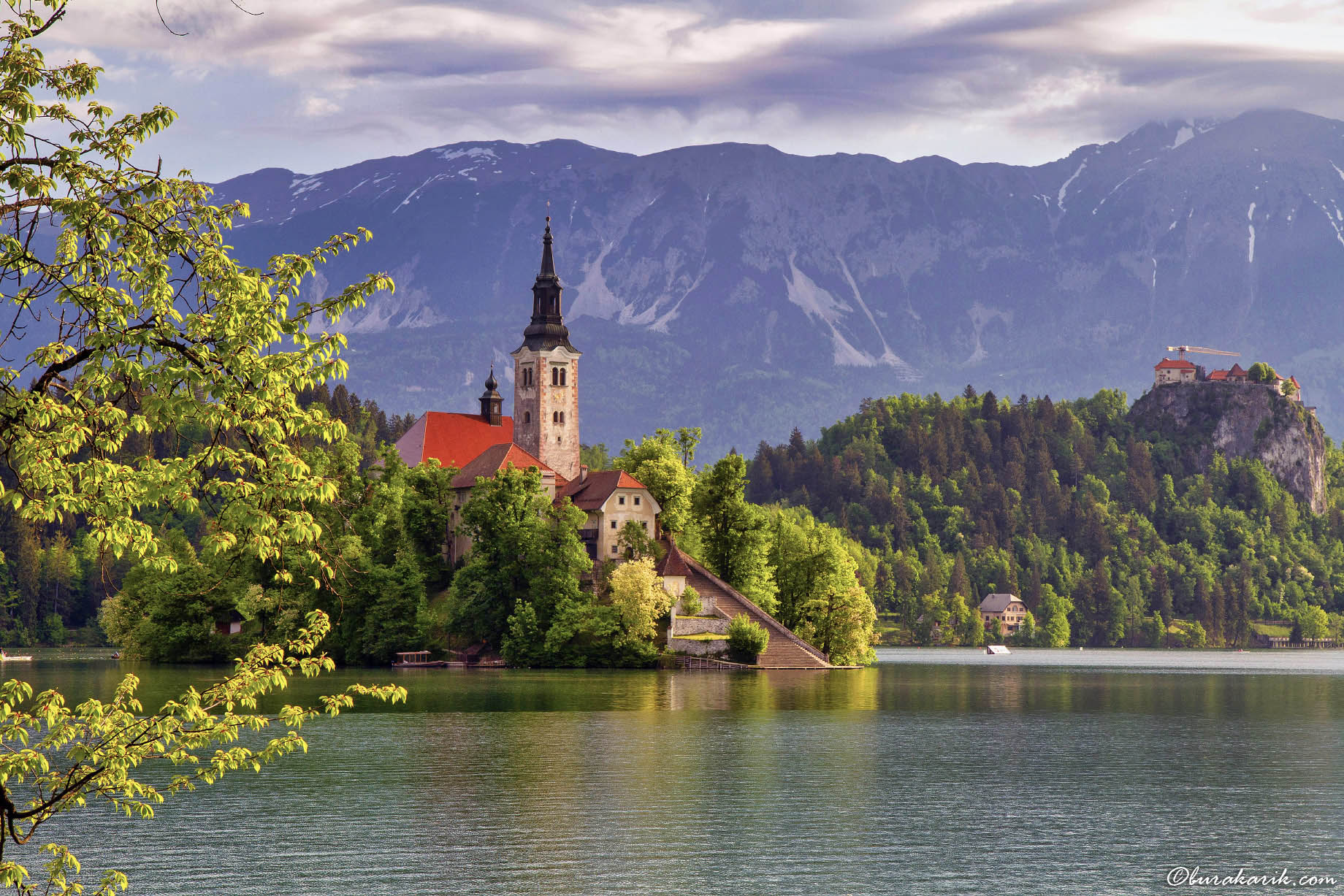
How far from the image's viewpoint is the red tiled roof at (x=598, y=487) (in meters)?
139

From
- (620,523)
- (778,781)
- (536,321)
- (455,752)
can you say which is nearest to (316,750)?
(455,752)

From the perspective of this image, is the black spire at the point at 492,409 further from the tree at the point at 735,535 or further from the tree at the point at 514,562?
the tree at the point at 735,535

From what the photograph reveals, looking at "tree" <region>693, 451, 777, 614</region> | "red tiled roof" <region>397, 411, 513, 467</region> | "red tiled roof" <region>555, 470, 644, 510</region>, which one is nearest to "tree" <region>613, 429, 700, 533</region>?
"red tiled roof" <region>555, 470, 644, 510</region>

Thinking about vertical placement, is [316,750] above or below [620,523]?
below

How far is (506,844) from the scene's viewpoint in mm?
43719

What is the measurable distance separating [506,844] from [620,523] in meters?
95.8

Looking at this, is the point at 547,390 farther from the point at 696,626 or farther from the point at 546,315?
the point at 696,626

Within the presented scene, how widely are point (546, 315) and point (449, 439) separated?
17.5m

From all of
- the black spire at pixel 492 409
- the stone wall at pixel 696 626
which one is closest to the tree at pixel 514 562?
the stone wall at pixel 696 626

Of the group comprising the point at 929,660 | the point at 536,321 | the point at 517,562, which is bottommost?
the point at 929,660

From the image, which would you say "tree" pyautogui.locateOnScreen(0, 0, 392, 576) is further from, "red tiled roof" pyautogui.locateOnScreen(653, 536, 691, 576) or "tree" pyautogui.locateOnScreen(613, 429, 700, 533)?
"tree" pyautogui.locateOnScreen(613, 429, 700, 533)

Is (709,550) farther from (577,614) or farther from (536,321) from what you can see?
(536,321)

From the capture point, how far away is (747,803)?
52375mm

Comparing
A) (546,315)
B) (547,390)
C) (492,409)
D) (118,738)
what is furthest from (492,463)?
(118,738)
